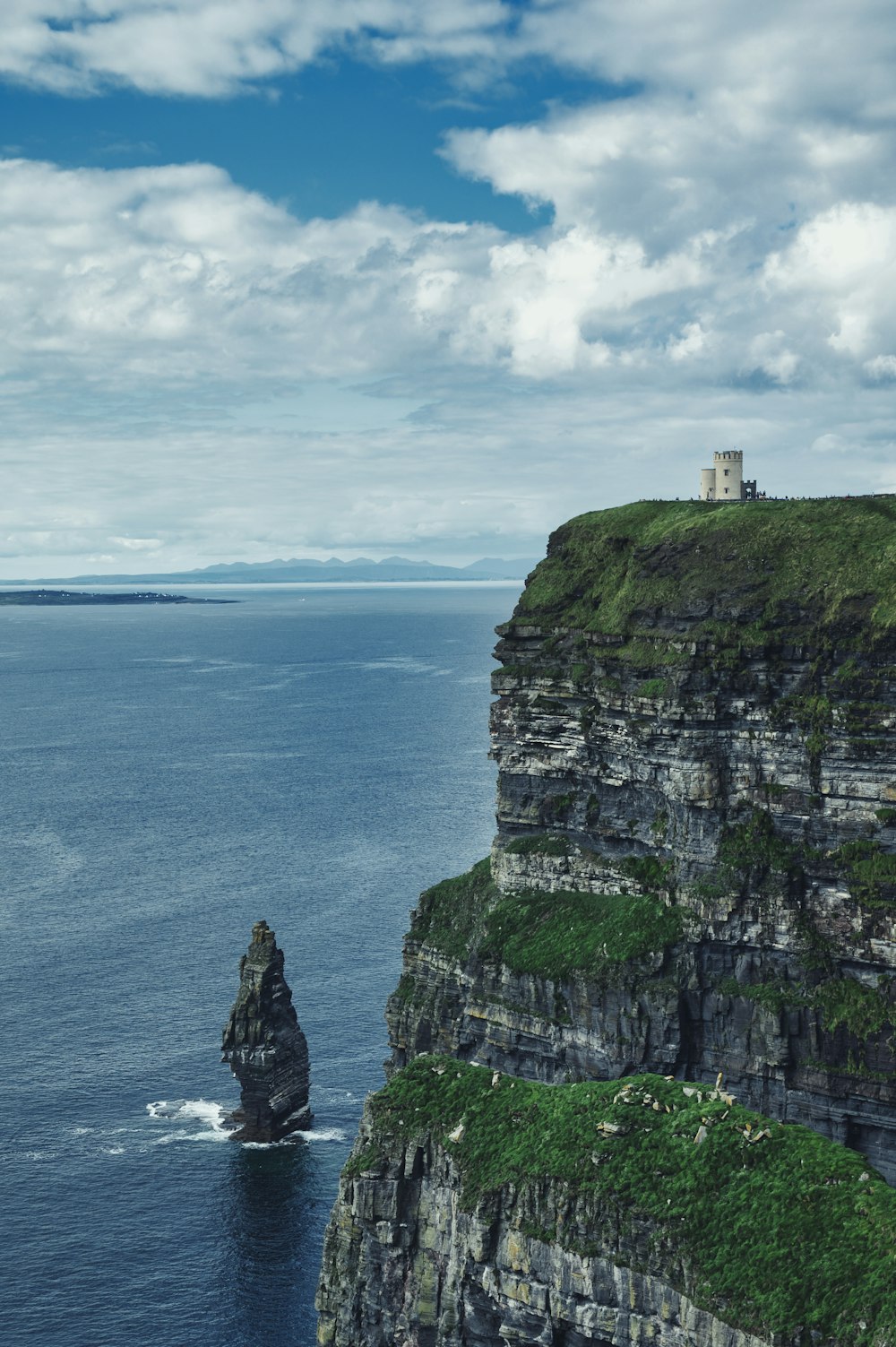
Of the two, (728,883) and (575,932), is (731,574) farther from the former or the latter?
(575,932)

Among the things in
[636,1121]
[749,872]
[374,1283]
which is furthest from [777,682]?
[374,1283]

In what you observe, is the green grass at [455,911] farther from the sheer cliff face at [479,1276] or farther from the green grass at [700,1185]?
the green grass at [700,1185]

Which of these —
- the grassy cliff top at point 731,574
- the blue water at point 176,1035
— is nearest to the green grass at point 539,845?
the grassy cliff top at point 731,574

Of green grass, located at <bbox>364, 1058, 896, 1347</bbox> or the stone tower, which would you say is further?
the stone tower

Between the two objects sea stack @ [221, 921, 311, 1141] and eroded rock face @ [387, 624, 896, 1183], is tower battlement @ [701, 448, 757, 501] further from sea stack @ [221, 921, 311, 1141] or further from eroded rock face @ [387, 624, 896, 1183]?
sea stack @ [221, 921, 311, 1141]

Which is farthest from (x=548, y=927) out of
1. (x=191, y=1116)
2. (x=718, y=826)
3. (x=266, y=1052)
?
(x=191, y=1116)

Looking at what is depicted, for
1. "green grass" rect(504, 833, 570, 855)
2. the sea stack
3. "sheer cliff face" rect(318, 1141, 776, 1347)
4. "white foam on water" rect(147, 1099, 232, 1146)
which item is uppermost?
"green grass" rect(504, 833, 570, 855)

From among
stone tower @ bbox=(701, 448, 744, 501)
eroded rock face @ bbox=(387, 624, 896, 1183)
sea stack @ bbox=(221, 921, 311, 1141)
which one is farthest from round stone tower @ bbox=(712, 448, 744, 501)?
sea stack @ bbox=(221, 921, 311, 1141)
